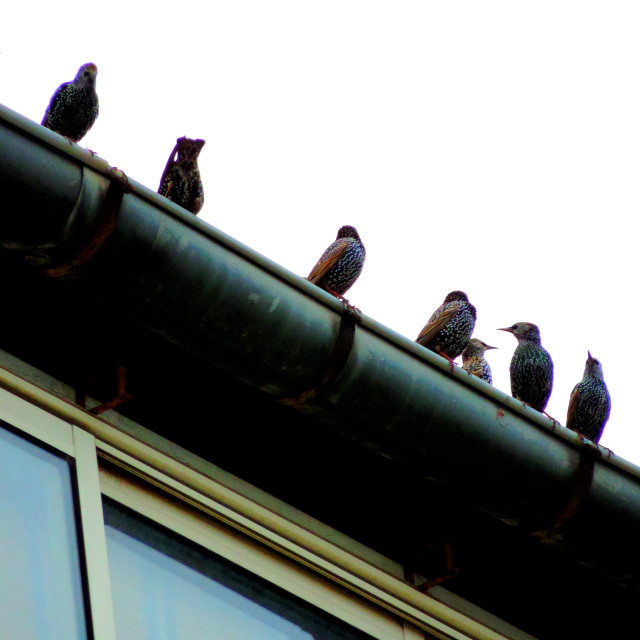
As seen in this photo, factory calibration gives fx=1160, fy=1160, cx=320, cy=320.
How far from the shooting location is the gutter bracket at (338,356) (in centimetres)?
308

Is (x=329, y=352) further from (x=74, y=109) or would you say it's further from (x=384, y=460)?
(x=74, y=109)

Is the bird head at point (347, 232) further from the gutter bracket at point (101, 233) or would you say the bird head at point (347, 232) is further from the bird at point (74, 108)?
the gutter bracket at point (101, 233)

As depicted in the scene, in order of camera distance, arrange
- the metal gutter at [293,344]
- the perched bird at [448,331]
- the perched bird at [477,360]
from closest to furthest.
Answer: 1. the metal gutter at [293,344]
2. the perched bird at [448,331]
3. the perched bird at [477,360]

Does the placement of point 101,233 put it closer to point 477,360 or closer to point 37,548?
point 37,548

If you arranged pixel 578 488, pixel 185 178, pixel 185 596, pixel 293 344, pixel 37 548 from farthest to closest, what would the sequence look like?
pixel 185 178, pixel 578 488, pixel 293 344, pixel 185 596, pixel 37 548

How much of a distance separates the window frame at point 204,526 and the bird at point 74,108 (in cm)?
304

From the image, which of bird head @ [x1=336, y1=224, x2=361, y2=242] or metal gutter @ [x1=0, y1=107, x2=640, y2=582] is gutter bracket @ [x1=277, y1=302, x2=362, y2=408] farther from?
bird head @ [x1=336, y1=224, x2=361, y2=242]

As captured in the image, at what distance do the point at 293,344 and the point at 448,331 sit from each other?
394 cm

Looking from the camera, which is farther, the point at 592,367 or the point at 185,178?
the point at 592,367

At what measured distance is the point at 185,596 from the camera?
2912 mm

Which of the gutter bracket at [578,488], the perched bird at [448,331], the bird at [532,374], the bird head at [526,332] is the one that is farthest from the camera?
the bird head at [526,332]

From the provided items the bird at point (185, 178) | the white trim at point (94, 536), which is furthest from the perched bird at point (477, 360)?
the white trim at point (94, 536)

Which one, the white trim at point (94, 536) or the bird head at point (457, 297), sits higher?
the bird head at point (457, 297)

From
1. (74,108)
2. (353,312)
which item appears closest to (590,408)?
(74,108)
